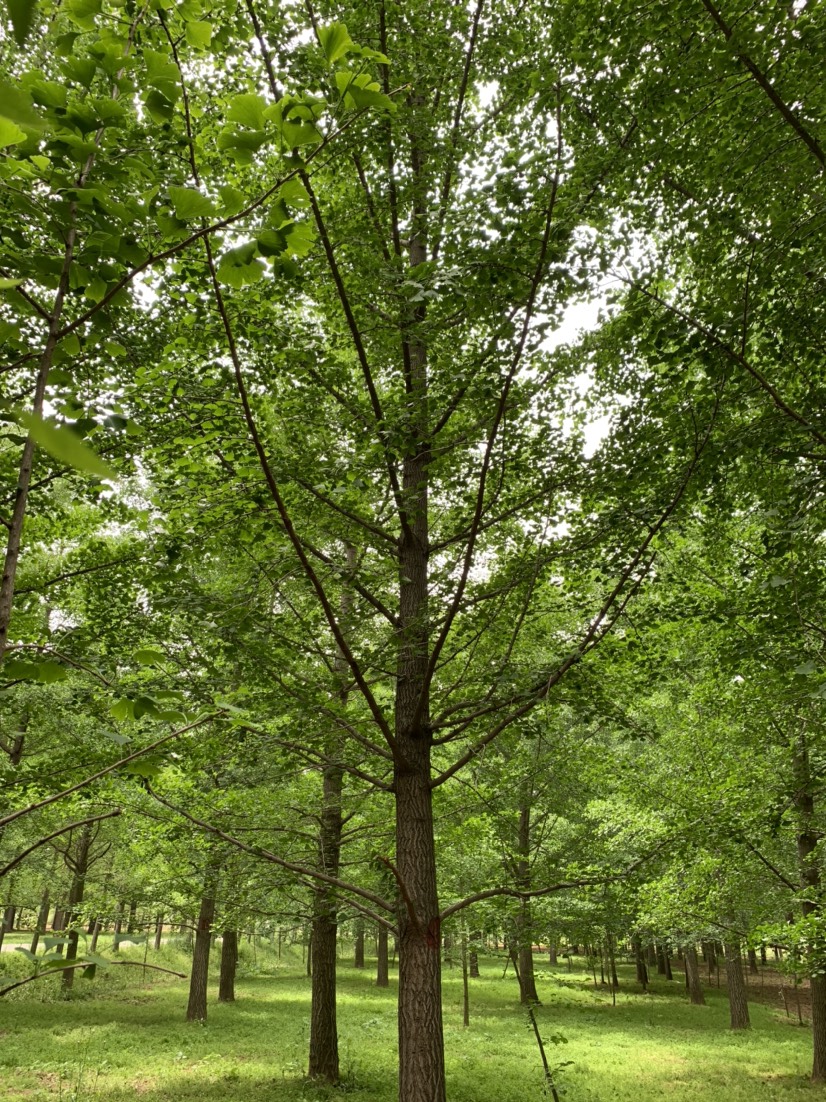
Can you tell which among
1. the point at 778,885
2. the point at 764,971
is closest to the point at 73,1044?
the point at 778,885

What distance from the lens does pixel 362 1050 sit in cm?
1194

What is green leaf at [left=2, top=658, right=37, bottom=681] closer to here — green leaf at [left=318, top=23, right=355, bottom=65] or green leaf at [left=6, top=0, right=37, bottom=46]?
green leaf at [left=6, top=0, right=37, bottom=46]

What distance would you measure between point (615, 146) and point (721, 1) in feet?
2.38

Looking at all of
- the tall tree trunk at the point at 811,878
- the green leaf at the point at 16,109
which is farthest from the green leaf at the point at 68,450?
the tall tree trunk at the point at 811,878

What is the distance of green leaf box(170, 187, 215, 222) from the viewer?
46.7 inches

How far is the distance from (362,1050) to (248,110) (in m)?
14.7

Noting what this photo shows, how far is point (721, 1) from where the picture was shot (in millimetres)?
3119

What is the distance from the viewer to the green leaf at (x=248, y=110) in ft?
3.97

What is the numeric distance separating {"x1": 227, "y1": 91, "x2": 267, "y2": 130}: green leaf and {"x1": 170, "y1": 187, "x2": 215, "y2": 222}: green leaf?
157 millimetres

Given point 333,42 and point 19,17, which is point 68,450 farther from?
point 333,42

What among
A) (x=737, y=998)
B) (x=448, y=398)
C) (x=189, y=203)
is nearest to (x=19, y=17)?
(x=189, y=203)

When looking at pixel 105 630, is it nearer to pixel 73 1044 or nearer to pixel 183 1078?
pixel 183 1078

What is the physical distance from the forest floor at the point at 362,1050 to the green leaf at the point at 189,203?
664 centimetres

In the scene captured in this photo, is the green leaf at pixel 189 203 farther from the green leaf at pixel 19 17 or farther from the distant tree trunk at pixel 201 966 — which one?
the distant tree trunk at pixel 201 966
